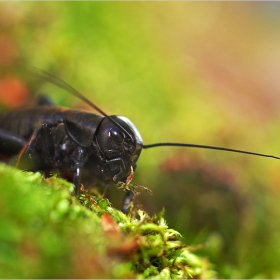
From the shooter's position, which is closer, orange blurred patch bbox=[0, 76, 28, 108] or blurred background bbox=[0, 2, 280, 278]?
blurred background bbox=[0, 2, 280, 278]

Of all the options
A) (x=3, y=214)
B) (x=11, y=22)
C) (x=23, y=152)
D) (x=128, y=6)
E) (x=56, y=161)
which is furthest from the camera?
(x=128, y=6)

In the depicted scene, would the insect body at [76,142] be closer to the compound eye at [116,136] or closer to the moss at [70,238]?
the compound eye at [116,136]

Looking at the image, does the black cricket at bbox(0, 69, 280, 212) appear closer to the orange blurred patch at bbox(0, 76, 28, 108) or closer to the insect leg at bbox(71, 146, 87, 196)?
the insect leg at bbox(71, 146, 87, 196)

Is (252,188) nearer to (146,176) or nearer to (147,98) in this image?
(146,176)

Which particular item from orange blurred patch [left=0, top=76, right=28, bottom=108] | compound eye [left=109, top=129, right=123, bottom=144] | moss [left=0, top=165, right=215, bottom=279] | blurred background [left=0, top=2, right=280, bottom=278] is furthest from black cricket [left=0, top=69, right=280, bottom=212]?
orange blurred patch [left=0, top=76, right=28, bottom=108]

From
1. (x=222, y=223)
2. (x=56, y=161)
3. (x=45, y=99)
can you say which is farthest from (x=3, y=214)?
(x=222, y=223)

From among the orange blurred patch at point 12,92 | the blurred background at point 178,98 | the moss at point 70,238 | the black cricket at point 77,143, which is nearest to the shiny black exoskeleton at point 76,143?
the black cricket at point 77,143
